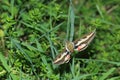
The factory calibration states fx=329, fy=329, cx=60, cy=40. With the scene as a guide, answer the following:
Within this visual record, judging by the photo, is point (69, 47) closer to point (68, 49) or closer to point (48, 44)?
point (68, 49)

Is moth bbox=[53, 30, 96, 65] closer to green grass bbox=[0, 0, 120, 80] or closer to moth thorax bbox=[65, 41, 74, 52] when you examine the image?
moth thorax bbox=[65, 41, 74, 52]

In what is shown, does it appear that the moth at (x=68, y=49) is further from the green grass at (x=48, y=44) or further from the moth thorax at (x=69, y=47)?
the green grass at (x=48, y=44)

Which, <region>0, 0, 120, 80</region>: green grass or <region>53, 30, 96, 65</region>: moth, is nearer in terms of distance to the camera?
<region>53, 30, 96, 65</region>: moth

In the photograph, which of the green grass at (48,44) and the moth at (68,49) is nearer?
the moth at (68,49)

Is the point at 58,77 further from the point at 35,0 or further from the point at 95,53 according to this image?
the point at 35,0

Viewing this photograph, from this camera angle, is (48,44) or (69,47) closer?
(69,47)

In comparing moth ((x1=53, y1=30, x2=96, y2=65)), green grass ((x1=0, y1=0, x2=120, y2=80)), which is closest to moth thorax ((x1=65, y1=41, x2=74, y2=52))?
moth ((x1=53, y1=30, x2=96, y2=65))

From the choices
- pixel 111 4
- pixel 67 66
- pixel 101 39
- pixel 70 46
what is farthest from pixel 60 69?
pixel 111 4

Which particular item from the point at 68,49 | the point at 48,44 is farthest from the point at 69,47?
the point at 48,44

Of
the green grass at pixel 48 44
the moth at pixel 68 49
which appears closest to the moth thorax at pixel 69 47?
the moth at pixel 68 49
